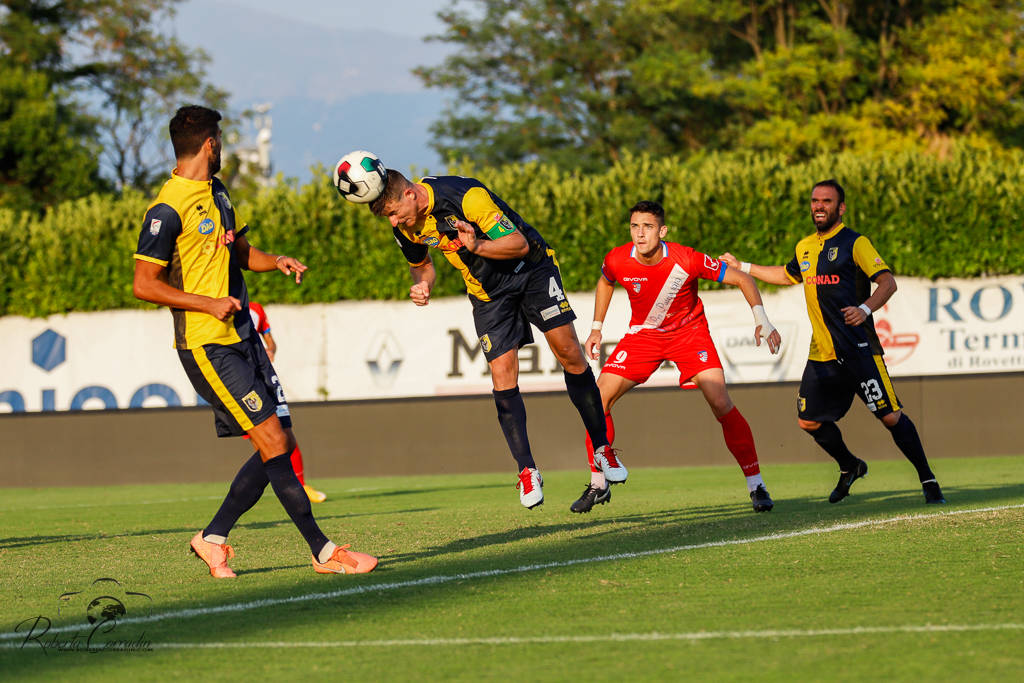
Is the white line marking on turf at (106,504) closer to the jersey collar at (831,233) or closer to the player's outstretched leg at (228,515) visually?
the player's outstretched leg at (228,515)

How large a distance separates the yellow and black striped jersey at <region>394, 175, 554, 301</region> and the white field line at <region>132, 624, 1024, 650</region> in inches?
133

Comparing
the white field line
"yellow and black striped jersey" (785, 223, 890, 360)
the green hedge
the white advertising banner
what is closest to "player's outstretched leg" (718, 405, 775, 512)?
"yellow and black striped jersey" (785, 223, 890, 360)

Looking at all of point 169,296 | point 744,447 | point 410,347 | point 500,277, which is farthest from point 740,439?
point 410,347

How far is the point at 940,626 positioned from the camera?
14.5 ft

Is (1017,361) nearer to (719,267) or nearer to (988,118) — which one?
(719,267)

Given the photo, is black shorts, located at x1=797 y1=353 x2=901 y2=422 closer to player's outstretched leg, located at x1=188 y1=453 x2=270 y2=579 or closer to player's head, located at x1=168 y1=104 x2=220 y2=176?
player's outstretched leg, located at x1=188 y1=453 x2=270 y2=579

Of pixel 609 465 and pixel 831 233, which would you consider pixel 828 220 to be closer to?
pixel 831 233

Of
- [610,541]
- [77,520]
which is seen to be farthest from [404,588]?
[77,520]

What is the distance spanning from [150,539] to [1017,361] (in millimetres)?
14823

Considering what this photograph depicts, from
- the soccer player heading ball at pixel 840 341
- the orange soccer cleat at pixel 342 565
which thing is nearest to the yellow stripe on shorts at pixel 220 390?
the orange soccer cleat at pixel 342 565

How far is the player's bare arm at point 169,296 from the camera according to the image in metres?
6.08

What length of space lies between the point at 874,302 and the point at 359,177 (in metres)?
4.03

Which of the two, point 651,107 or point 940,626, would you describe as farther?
point 651,107

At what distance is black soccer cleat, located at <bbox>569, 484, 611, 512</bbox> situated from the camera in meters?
8.20
